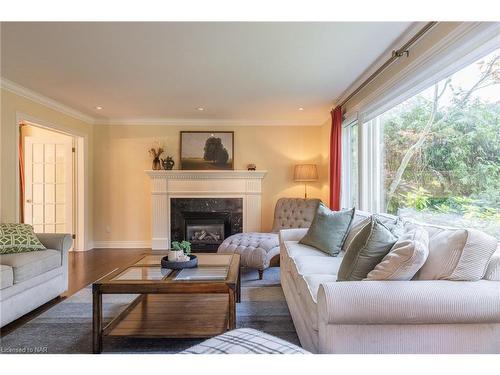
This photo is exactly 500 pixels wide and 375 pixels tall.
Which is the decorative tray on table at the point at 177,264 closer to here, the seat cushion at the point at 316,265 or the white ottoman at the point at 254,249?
the seat cushion at the point at 316,265

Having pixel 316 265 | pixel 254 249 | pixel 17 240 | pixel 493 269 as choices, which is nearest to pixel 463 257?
pixel 493 269

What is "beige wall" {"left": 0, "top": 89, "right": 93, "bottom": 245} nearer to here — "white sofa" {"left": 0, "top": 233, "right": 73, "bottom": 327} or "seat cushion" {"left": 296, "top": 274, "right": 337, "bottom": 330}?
"white sofa" {"left": 0, "top": 233, "right": 73, "bottom": 327}

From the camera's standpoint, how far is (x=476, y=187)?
1935 millimetres

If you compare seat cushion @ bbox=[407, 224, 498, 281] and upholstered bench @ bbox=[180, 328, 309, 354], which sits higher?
seat cushion @ bbox=[407, 224, 498, 281]

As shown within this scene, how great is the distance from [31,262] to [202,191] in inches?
117

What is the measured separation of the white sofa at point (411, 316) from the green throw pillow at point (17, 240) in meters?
2.82

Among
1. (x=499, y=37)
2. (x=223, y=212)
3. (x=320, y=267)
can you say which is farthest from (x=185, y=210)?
(x=499, y=37)

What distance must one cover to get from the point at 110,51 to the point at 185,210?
10.2ft

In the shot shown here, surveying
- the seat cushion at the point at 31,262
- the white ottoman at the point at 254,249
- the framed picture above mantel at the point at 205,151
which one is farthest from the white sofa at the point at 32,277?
the framed picture above mantel at the point at 205,151

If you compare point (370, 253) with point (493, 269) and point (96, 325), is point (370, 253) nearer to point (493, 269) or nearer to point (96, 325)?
point (493, 269)

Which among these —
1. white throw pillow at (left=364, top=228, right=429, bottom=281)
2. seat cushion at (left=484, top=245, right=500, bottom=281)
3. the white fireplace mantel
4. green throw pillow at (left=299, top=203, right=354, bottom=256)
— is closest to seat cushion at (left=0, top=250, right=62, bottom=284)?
the white fireplace mantel

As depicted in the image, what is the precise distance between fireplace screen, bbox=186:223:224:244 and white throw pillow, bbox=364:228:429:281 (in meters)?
3.96

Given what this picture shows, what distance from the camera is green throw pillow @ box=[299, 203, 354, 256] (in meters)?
2.73

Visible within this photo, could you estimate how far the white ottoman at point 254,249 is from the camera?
3411 mm
